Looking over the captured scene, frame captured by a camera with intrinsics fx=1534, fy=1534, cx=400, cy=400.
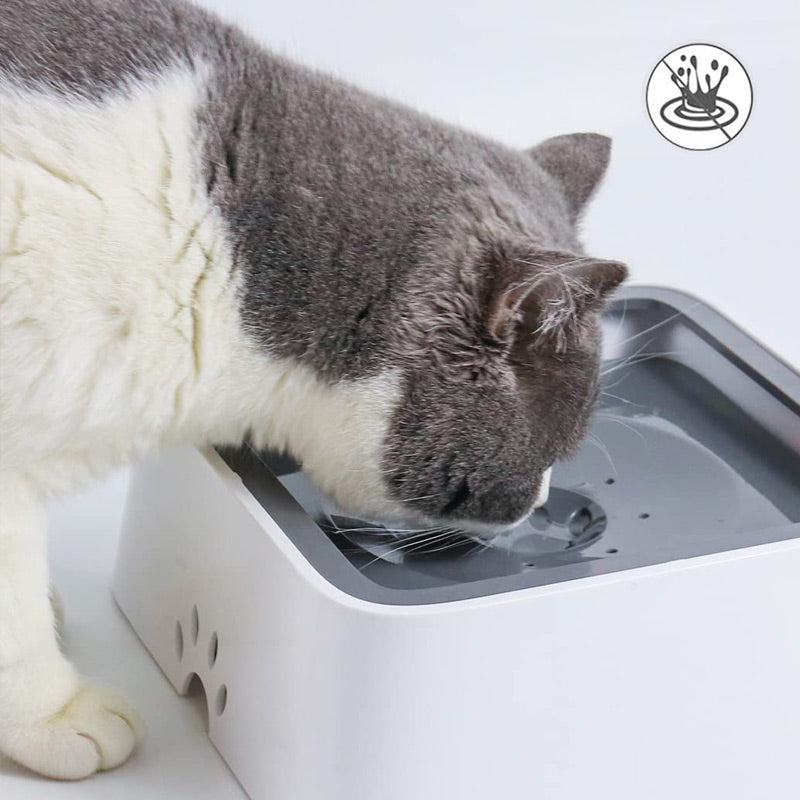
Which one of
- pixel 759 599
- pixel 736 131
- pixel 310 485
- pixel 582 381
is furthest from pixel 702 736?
pixel 736 131

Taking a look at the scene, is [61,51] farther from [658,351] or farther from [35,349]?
[658,351]

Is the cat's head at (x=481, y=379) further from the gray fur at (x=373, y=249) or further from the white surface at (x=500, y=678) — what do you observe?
the white surface at (x=500, y=678)

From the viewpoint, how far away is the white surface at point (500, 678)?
1.20m

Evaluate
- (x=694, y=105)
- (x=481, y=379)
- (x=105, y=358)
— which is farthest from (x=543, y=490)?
(x=694, y=105)

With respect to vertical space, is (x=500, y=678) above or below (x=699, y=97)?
below

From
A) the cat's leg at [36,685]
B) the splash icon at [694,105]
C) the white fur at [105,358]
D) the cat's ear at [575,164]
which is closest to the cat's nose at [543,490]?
the white fur at [105,358]

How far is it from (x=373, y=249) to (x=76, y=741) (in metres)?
0.50

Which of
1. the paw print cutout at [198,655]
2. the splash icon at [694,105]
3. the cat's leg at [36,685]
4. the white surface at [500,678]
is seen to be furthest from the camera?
the splash icon at [694,105]

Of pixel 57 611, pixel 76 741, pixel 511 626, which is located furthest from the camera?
pixel 57 611

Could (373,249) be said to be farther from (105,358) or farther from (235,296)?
(105,358)

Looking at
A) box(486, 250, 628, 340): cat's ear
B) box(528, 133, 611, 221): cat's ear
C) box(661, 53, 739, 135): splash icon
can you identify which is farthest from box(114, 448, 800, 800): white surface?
box(661, 53, 739, 135): splash icon

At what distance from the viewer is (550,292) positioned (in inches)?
49.2

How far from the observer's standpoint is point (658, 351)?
1.72 meters

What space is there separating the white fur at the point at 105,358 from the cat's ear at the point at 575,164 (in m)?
0.31
